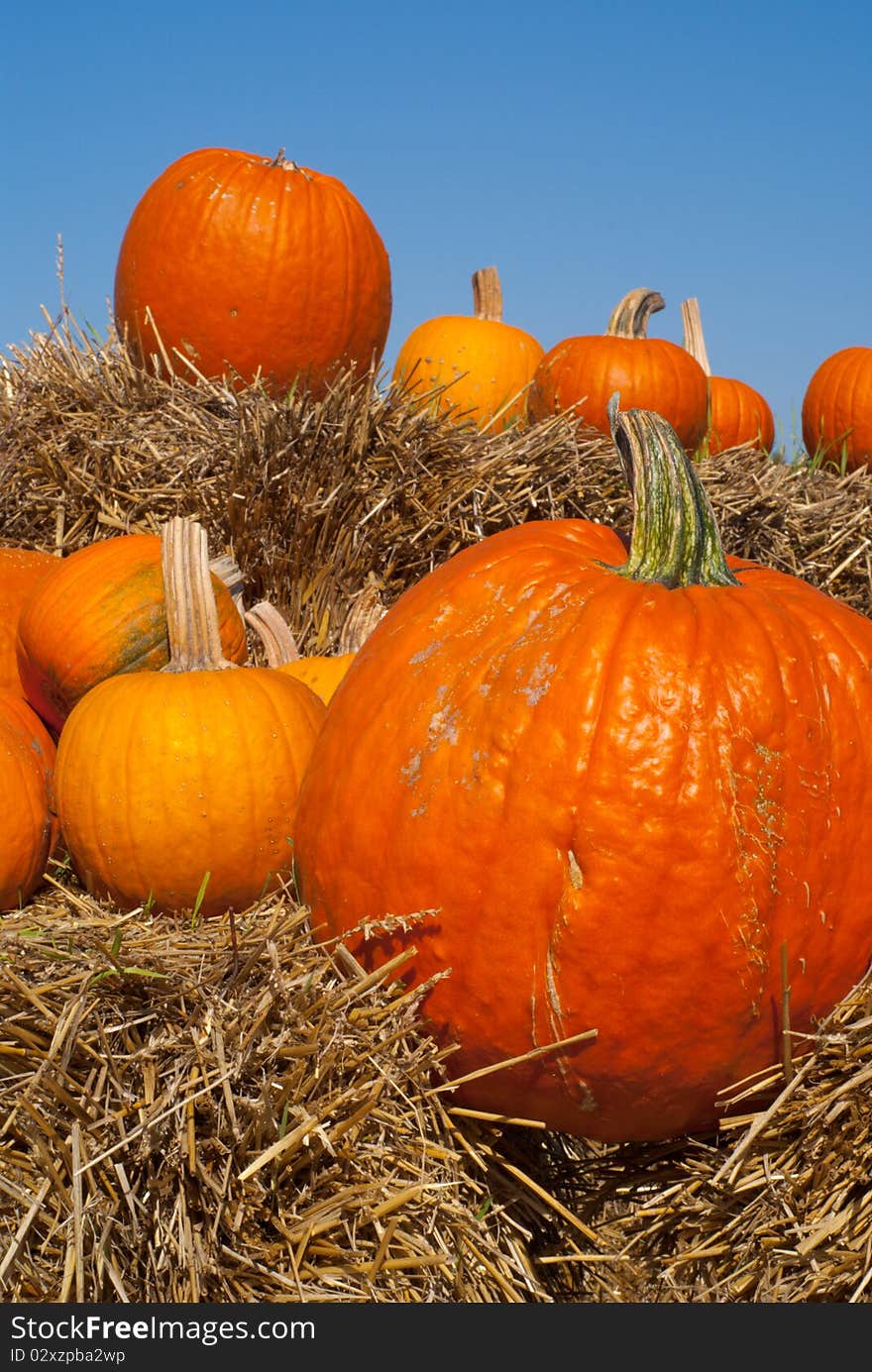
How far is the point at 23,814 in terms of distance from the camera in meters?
2.63

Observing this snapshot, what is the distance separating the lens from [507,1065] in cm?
199

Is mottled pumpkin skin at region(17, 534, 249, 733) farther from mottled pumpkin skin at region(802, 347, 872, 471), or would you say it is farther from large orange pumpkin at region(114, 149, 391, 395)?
mottled pumpkin skin at region(802, 347, 872, 471)

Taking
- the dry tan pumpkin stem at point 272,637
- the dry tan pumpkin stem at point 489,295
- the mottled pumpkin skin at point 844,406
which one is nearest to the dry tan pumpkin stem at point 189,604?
the dry tan pumpkin stem at point 272,637

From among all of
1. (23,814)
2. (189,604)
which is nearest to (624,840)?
(189,604)

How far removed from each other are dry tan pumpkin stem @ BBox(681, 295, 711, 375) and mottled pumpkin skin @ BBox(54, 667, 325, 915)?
5.61 metres

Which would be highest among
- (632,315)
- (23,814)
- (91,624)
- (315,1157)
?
(632,315)

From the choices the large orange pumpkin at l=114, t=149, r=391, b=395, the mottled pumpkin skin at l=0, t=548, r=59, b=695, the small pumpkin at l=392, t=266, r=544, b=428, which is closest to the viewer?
the mottled pumpkin skin at l=0, t=548, r=59, b=695

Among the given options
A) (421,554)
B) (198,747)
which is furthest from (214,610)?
(421,554)

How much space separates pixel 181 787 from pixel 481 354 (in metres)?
4.26

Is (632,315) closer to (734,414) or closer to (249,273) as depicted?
(734,414)

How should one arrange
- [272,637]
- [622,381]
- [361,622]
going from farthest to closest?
[622,381], [361,622], [272,637]

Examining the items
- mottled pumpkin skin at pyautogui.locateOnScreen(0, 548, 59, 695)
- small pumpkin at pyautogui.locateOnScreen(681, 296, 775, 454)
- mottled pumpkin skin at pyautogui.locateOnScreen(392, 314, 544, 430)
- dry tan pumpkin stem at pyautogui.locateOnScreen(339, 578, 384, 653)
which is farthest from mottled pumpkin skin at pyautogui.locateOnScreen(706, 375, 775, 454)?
mottled pumpkin skin at pyautogui.locateOnScreen(0, 548, 59, 695)

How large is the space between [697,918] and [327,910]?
68 cm

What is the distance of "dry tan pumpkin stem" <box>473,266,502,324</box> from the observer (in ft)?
22.1
